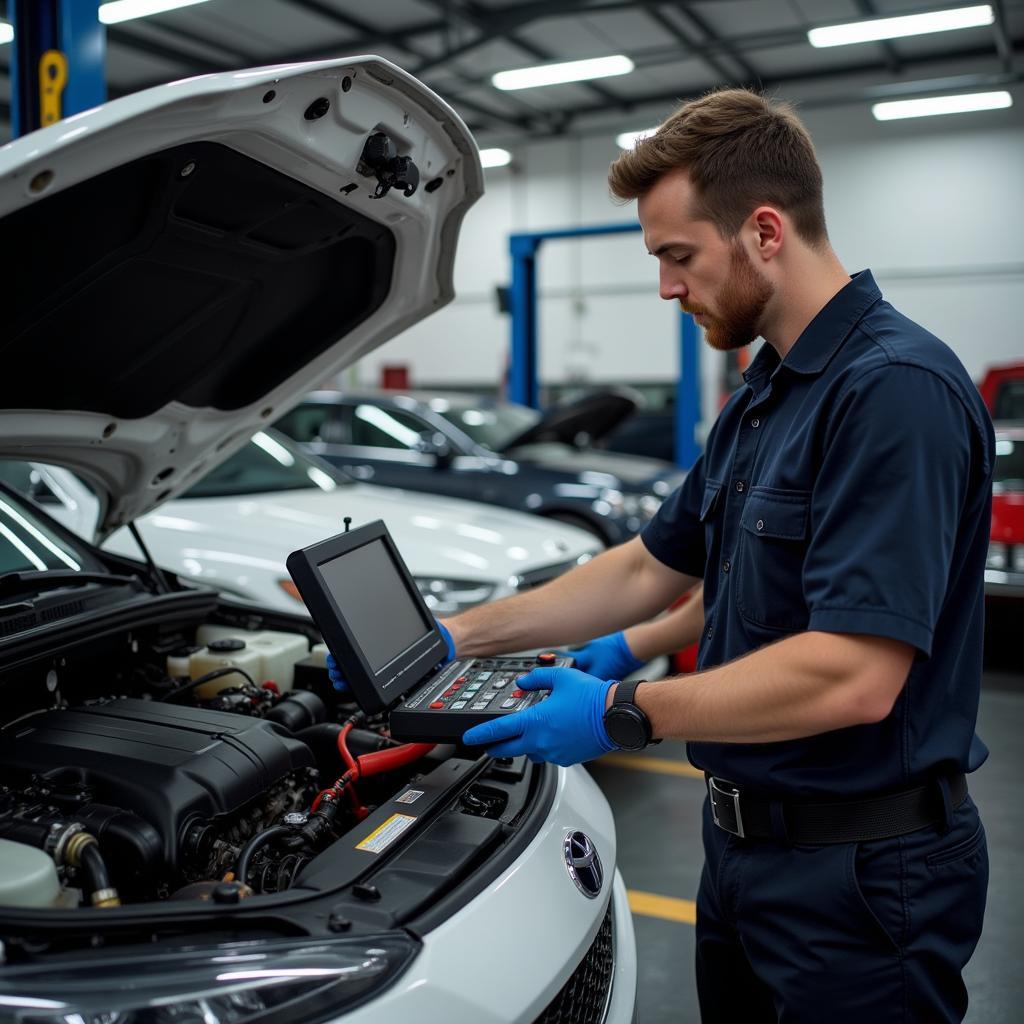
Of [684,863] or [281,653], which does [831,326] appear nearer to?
[281,653]

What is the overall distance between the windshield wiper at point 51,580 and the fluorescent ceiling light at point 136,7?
8.07m

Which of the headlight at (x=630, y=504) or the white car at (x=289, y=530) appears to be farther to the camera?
the headlight at (x=630, y=504)

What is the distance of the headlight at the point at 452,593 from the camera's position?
3709 millimetres

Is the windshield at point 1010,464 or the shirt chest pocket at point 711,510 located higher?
the shirt chest pocket at point 711,510

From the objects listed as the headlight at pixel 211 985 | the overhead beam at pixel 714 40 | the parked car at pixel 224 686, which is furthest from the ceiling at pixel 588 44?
the headlight at pixel 211 985

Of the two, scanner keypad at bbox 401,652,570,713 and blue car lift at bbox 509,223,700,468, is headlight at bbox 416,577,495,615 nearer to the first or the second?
scanner keypad at bbox 401,652,570,713

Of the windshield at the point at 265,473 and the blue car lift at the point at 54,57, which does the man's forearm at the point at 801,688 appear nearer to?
the windshield at the point at 265,473

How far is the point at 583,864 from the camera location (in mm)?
1576

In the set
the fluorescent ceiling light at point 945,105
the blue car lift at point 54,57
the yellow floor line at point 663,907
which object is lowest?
the yellow floor line at point 663,907

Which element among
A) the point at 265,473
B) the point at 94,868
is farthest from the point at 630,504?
the point at 94,868

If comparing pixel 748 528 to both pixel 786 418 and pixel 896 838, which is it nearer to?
pixel 786 418

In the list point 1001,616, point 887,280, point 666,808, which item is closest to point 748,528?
point 666,808

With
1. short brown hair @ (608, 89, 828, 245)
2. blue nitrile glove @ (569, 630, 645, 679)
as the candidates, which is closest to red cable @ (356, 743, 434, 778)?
blue nitrile glove @ (569, 630, 645, 679)

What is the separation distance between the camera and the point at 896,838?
4.54 feet
